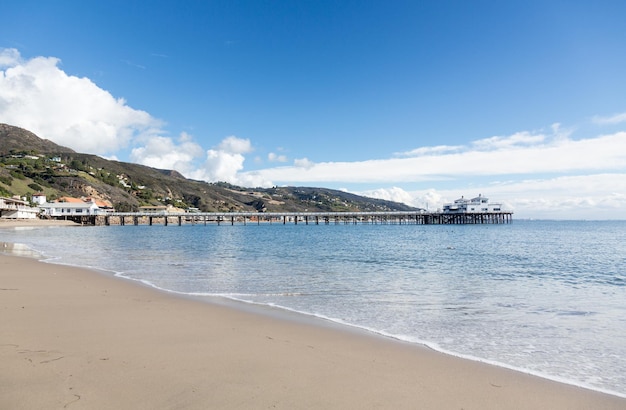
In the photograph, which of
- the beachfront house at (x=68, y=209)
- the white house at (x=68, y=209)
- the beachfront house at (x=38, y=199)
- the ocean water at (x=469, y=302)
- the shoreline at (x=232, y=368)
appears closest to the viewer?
the shoreline at (x=232, y=368)

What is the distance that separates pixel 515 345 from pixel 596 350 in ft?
3.56

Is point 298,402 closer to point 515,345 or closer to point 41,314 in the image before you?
point 515,345

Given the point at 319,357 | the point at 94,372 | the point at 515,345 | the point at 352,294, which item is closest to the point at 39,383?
the point at 94,372

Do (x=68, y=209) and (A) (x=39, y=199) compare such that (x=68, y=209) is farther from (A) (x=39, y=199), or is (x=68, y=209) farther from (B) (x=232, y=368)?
(B) (x=232, y=368)

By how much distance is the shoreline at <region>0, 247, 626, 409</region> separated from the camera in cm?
388

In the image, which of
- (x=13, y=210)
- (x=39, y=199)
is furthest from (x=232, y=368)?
(x=39, y=199)

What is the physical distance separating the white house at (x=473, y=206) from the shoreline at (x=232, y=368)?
362 feet

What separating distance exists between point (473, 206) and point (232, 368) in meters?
114

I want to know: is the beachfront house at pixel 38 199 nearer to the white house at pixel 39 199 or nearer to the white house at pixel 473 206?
the white house at pixel 39 199

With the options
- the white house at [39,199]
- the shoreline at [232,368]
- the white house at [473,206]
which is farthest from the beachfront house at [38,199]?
→ the shoreline at [232,368]

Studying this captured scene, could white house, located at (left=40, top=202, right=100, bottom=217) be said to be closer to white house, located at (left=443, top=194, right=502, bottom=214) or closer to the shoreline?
white house, located at (left=443, top=194, right=502, bottom=214)

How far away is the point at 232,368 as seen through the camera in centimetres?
471

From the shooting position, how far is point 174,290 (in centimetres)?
1123

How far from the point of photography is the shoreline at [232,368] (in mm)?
3879
